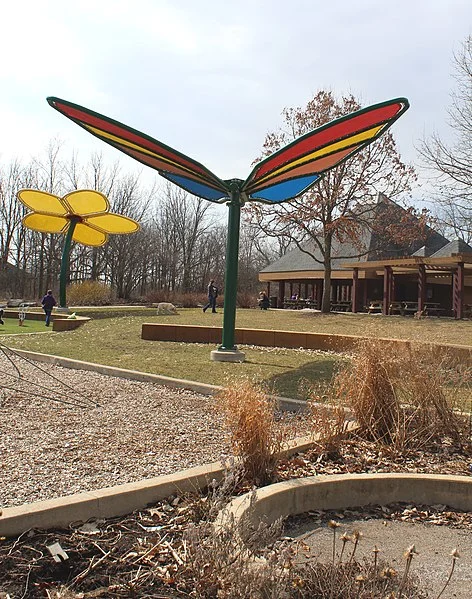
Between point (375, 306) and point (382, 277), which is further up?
point (382, 277)

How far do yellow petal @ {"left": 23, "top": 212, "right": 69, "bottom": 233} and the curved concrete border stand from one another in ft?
77.6

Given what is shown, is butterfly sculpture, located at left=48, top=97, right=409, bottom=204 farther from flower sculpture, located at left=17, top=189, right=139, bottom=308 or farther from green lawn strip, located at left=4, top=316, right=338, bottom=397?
flower sculpture, located at left=17, top=189, right=139, bottom=308

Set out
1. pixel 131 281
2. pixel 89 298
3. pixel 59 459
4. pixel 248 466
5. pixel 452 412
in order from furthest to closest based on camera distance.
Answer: pixel 131 281 → pixel 89 298 → pixel 452 412 → pixel 59 459 → pixel 248 466

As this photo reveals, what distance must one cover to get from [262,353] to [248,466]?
7.46 meters

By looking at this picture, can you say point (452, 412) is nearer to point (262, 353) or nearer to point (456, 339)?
point (262, 353)

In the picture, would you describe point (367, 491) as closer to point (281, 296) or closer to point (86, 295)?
point (86, 295)

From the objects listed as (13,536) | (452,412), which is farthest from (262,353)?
(13,536)

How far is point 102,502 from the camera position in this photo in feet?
10.4

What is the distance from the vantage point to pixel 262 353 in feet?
36.7

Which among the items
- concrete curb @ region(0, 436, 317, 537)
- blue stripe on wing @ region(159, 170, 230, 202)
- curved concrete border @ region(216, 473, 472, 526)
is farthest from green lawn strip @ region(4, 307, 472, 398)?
blue stripe on wing @ region(159, 170, 230, 202)

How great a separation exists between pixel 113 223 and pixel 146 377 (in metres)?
19.1

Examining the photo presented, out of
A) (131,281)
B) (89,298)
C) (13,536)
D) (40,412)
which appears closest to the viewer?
(13,536)

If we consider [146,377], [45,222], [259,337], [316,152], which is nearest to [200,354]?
[259,337]

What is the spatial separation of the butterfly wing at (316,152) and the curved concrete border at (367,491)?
6432 mm
